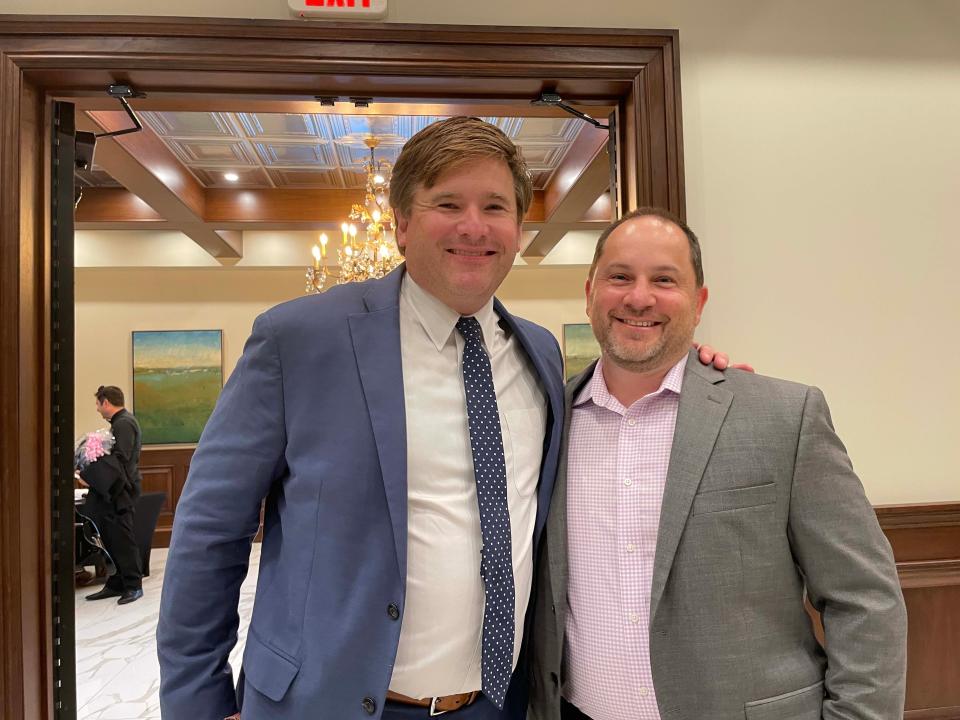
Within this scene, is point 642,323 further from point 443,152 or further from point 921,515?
point 921,515

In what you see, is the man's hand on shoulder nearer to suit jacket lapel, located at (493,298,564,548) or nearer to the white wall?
suit jacket lapel, located at (493,298,564,548)

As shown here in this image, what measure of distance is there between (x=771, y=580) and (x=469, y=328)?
0.74 meters

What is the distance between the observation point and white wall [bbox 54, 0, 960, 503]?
2123mm

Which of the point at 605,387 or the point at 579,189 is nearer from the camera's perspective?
the point at 605,387

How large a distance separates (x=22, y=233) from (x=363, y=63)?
111cm

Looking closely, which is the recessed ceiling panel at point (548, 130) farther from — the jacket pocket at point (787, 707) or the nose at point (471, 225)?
the jacket pocket at point (787, 707)

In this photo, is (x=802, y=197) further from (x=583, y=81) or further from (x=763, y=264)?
(x=583, y=81)

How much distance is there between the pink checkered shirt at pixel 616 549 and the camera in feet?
4.02

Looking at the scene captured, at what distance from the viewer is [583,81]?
2072mm

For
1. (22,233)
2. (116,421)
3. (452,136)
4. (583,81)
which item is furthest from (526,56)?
(116,421)

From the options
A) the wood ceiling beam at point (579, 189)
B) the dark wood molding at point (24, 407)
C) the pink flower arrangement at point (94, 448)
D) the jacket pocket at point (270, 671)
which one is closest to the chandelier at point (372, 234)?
the wood ceiling beam at point (579, 189)

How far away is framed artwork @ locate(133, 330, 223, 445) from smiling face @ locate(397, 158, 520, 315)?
6716 millimetres

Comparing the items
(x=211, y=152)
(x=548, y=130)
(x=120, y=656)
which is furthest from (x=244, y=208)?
(x=120, y=656)

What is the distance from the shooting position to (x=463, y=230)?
1.31m
